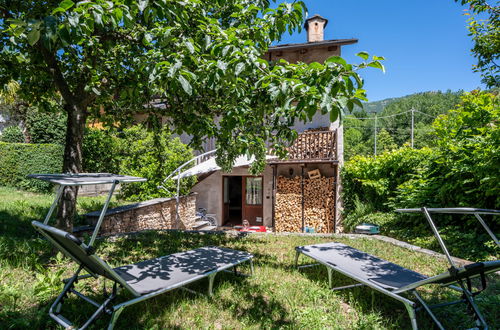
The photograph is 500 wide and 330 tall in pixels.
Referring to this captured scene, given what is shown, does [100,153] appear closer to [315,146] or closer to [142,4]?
[315,146]

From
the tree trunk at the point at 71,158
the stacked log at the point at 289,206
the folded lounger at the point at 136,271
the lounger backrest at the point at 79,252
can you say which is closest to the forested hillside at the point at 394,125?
the stacked log at the point at 289,206

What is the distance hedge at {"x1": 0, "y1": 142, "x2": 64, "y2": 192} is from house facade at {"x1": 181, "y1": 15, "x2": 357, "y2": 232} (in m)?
6.44

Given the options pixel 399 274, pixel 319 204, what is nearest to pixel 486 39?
pixel 399 274

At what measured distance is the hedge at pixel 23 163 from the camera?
13.0 meters

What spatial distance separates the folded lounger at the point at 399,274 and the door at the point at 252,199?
9542 mm

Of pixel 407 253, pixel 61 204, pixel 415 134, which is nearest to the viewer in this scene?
pixel 61 204

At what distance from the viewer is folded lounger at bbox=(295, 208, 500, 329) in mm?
2641

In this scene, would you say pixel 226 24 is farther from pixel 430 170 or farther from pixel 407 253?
pixel 430 170

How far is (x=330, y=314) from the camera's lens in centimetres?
327

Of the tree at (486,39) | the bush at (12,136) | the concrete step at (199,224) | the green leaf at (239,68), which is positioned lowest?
the concrete step at (199,224)

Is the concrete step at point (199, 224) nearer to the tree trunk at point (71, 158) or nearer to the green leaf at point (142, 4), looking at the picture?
the tree trunk at point (71, 158)

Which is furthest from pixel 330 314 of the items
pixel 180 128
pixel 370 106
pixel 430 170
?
pixel 370 106

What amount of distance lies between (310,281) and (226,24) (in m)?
4.84

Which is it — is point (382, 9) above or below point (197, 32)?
above
